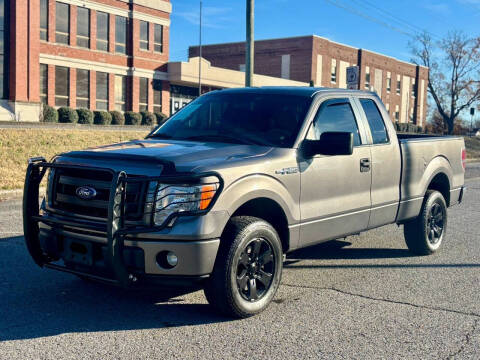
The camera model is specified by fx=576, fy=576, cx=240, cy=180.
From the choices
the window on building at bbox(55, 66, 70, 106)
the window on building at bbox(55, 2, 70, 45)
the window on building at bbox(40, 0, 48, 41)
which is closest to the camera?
the window on building at bbox(40, 0, 48, 41)

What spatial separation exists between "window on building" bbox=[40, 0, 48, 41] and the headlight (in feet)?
115

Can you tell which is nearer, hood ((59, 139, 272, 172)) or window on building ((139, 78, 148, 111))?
hood ((59, 139, 272, 172))

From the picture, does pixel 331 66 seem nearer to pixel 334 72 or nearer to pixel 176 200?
pixel 334 72

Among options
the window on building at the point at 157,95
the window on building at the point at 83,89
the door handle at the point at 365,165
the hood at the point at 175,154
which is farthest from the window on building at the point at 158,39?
the hood at the point at 175,154

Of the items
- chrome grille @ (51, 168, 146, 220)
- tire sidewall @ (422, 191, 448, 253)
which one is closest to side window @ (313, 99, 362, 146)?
tire sidewall @ (422, 191, 448, 253)

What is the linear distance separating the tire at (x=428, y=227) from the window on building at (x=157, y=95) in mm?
37515

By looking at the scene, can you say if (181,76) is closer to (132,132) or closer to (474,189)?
(132,132)

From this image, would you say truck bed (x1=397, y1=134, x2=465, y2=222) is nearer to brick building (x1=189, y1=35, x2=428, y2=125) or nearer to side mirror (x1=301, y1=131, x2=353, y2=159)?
side mirror (x1=301, y1=131, x2=353, y2=159)

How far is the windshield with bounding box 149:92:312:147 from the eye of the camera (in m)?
5.46

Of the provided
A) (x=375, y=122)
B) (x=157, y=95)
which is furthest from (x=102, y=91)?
(x=375, y=122)

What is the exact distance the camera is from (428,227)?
7.31m

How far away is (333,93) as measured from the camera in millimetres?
6031

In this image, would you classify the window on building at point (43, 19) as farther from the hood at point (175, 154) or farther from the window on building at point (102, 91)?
the hood at point (175, 154)

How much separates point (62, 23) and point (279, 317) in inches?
1422
